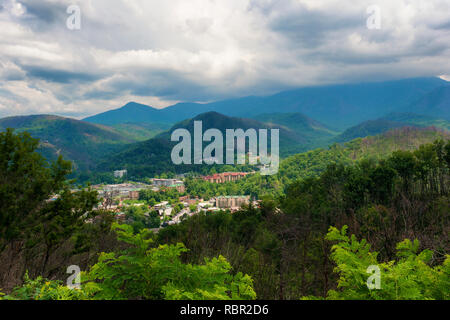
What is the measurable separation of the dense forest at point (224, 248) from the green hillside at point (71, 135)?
136344 mm

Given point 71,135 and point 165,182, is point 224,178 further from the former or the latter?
point 71,135

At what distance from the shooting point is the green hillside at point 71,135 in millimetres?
150000

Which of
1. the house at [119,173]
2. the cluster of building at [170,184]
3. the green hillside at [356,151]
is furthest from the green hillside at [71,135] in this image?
the green hillside at [356,151]

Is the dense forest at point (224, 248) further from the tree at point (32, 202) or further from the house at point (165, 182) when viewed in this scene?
the house at point (165, 182)

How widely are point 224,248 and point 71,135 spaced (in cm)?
19519

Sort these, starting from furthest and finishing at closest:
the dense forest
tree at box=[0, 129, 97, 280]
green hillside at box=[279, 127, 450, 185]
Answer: green hillside at box=[279, 127, 450, 185] → tree at box=[0, 129, 97, 280] → the dense forest

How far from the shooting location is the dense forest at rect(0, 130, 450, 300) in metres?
2.67

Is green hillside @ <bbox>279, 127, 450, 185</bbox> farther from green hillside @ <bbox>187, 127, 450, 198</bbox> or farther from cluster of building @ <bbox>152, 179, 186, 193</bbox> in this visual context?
cluster of building @ <bbox>152, 179, 186, 193</bbox>

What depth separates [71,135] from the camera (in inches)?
6909

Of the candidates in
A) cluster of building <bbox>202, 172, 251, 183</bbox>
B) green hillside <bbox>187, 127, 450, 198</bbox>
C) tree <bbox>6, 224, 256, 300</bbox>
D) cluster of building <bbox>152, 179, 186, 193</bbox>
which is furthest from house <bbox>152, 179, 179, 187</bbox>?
tree <bbox>6, 224, 256, 300</bbox>

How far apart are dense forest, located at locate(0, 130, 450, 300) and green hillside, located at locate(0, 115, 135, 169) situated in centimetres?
13634

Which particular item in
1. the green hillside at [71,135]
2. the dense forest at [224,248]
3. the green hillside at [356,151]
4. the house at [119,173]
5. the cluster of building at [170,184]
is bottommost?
the dense forest at [224,248]

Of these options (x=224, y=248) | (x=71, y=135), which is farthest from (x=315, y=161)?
(x=71, y=135)
